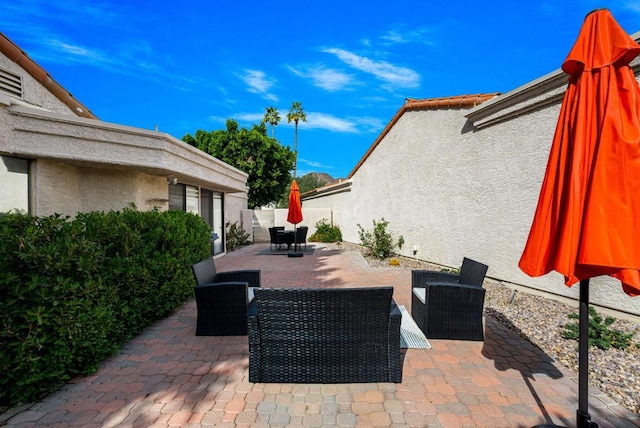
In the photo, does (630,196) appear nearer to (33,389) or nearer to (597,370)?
(597,370)

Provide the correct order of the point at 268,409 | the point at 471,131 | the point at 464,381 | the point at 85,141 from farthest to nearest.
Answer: the point at 471,131 → the point at 85,141 → the point at 464,381 → the point at 268,409

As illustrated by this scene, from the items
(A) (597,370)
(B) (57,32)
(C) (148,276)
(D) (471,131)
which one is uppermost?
(B) (57,32)

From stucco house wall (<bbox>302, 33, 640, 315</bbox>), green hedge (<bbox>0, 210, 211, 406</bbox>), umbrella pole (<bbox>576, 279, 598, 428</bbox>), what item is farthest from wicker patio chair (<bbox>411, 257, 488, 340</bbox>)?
green hedge (<bbox>0, 210, 211, 406</bbox>)

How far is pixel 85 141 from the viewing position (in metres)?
5.62

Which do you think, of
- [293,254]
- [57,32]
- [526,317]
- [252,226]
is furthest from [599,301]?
[252,226]

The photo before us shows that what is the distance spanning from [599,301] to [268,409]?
547cm

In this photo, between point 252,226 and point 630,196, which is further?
point 252,226

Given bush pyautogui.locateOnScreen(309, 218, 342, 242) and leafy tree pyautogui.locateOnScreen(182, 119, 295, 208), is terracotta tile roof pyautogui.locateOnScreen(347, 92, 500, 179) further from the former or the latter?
leafy tree pyautogui.locateOnScreen(182, 119, 295, 208)

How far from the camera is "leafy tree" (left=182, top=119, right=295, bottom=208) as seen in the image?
22516mm

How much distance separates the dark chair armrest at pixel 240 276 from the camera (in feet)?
16.1

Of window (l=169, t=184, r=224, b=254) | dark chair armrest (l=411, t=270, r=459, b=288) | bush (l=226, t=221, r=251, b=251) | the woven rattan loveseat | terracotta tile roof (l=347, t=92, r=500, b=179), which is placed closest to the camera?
the woven rattan loveseat

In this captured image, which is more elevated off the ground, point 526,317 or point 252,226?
point 252,226

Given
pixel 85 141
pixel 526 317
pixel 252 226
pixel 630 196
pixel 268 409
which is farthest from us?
pixel 252 226

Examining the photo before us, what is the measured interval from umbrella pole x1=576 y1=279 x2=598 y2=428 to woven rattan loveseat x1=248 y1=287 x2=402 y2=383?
1347 mm
